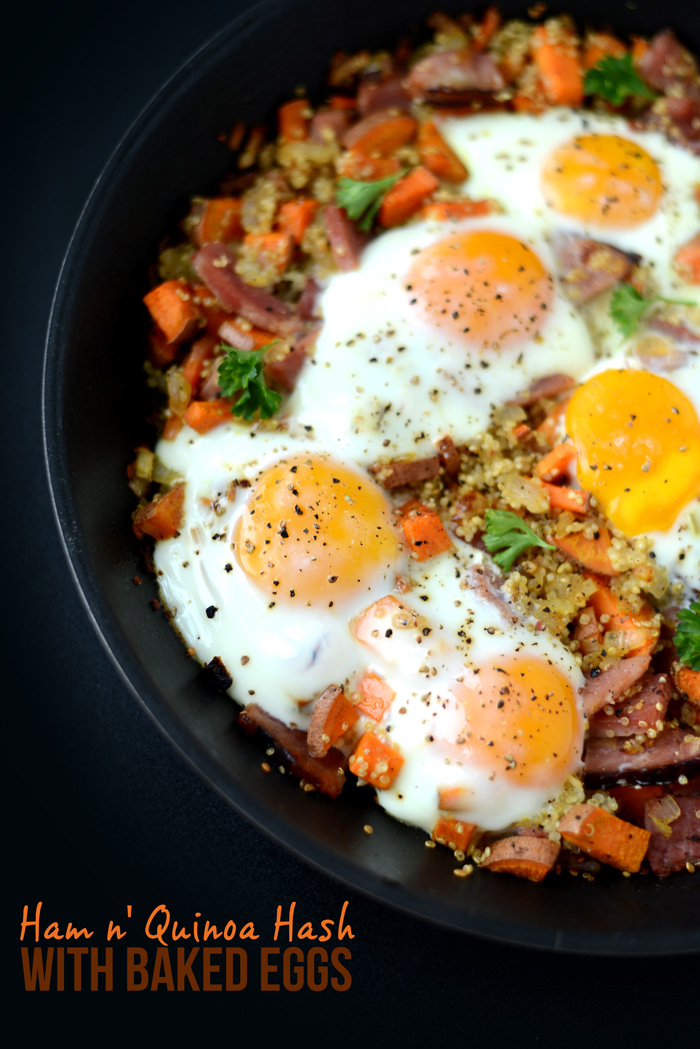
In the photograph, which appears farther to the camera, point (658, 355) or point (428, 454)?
point (658, 355)

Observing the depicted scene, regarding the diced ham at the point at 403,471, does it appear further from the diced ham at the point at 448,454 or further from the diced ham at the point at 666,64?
the diced ham at the point at 666,64

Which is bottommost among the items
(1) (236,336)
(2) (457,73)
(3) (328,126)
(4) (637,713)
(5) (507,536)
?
(4) (637,713)

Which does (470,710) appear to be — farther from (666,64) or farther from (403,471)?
(666,64)

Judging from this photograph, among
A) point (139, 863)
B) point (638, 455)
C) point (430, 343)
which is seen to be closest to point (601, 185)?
point (430, 343)

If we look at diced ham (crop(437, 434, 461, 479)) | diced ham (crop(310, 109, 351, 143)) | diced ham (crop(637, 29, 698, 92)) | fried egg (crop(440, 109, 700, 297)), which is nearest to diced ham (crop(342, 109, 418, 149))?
diced ham (crop(310, 109, 351, 143))

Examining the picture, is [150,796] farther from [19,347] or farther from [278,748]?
[19,347]

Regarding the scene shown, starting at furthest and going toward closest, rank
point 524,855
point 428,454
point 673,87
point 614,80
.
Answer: point 673,87
point 614,80
point 428,454
point 524,855

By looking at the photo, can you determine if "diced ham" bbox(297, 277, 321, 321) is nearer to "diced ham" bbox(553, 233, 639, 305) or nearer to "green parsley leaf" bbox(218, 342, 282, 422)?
"green parsley leaf" bbox(218, 342, 282, 422)

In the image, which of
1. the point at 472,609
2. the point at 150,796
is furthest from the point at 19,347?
the point at 472,609
